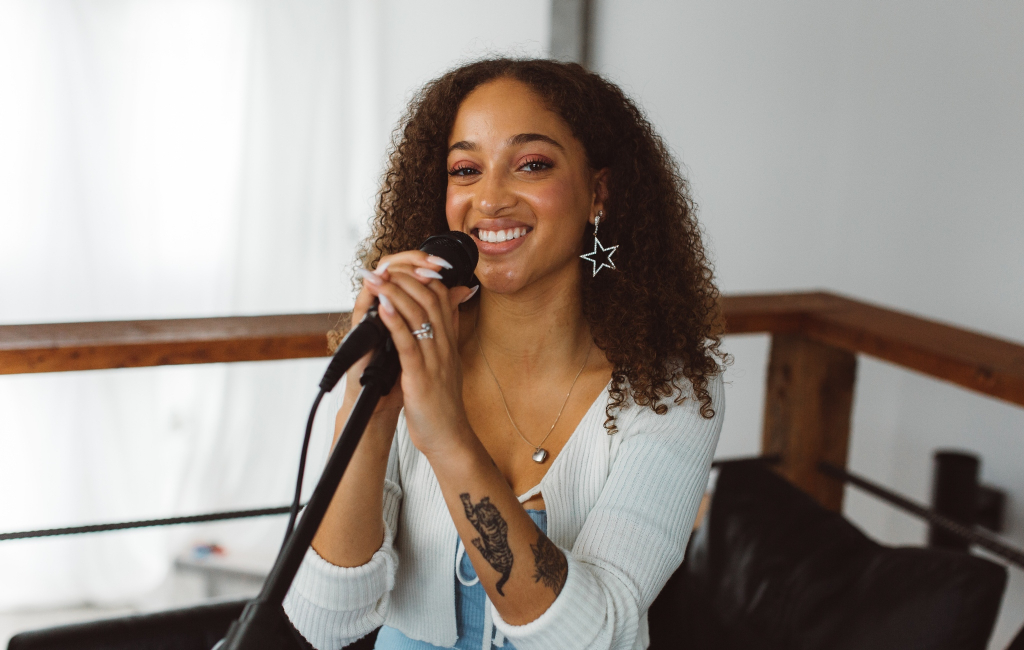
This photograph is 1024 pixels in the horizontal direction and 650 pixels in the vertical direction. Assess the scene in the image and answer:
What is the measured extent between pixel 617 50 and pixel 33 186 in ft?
7.03

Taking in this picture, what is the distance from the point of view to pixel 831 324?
186 cm

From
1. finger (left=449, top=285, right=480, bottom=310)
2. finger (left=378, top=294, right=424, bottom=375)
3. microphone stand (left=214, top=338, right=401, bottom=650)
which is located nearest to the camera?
microphone stand (left=214, top=338, right=401, bottom=650)

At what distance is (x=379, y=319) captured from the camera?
32.7 inches

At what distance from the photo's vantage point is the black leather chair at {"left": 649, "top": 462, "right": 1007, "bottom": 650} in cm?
128

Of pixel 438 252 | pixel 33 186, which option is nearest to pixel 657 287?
pixel 438 252

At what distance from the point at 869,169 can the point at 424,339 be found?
2.65 metres

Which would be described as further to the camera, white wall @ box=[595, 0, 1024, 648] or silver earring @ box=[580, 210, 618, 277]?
white wall @ box=[595, 0, 1024, 648]

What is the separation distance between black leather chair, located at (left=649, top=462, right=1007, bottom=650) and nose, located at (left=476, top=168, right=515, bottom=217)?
817mm

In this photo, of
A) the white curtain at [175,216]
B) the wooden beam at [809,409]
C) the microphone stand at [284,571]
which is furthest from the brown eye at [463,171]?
the white curtain at [175,216]

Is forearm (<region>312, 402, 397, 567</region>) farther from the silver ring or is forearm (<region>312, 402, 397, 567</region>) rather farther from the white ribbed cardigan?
the silver ring

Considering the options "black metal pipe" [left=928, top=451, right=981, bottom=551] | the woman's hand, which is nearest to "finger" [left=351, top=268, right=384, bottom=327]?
the woman's hand

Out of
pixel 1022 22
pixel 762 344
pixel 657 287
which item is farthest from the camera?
pixel 762 344

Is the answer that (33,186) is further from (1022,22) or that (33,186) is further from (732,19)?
(1022,22)

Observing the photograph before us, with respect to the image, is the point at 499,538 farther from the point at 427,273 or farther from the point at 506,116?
the point at 506,116
